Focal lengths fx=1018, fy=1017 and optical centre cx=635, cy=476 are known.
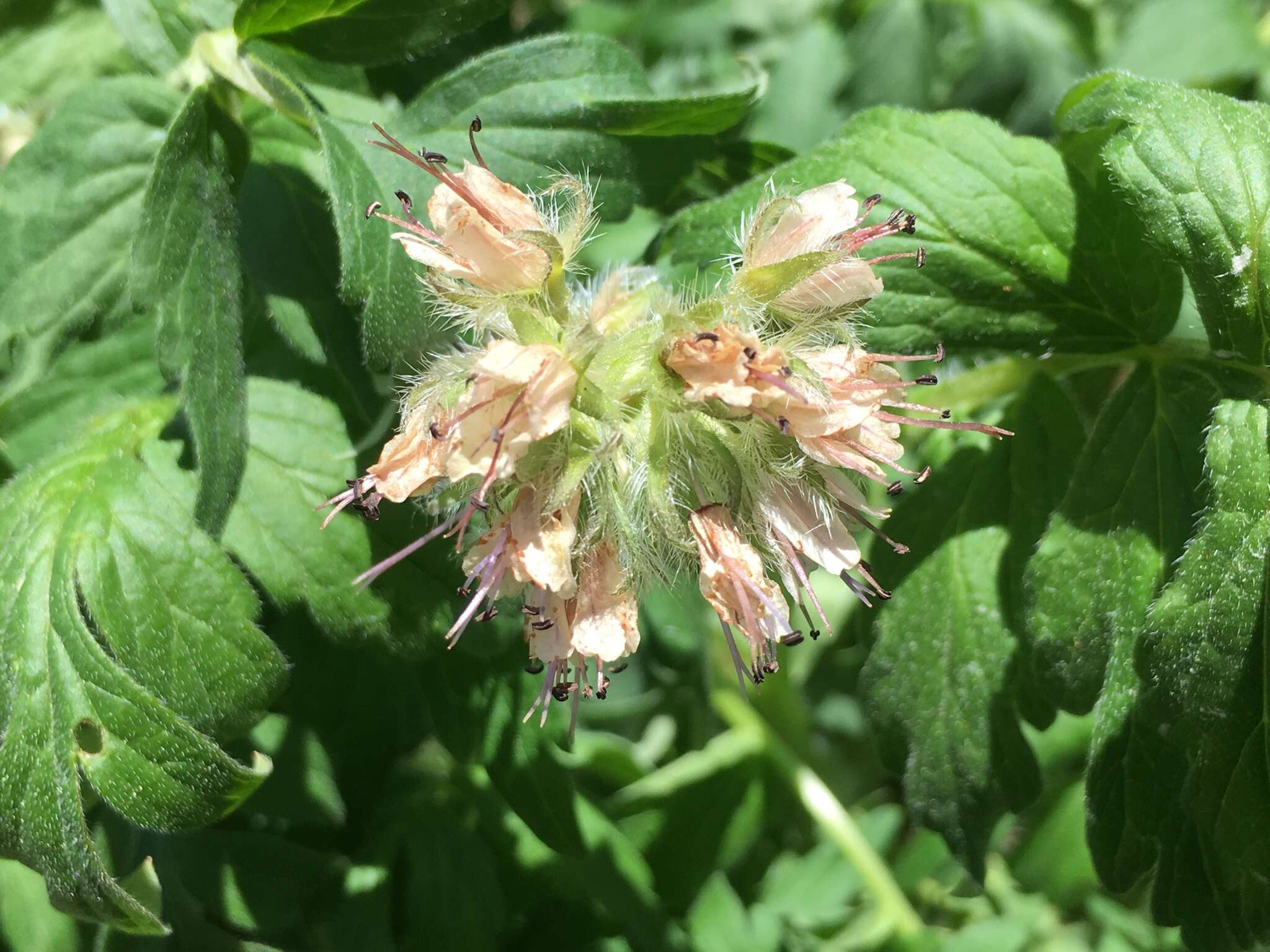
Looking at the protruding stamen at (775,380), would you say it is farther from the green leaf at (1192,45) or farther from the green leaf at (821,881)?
the green leaf at (1192,45)

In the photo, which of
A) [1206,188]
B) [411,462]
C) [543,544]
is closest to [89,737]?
[411,462]

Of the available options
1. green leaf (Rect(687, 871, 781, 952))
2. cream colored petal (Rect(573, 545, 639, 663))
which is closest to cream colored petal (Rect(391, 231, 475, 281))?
cream colored petal (Rect(573, 545, 639, 663))

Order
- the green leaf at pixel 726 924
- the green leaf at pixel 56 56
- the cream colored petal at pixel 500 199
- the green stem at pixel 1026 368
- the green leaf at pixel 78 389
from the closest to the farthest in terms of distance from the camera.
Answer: the cream colored petal at pixel 500 199
the green stem at pixel 1026 368
the green leaf at pixel 78 389
the green leaf at pixel 726 924
the green leaf at pixel 56 56

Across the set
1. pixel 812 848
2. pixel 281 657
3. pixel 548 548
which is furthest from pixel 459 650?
pixel 812 848

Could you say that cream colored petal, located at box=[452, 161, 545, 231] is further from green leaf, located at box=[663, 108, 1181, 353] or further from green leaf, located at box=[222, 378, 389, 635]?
green leaf, located at box=[222, 378, 389, 635]

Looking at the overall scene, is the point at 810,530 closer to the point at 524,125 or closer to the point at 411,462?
the point at 411,462

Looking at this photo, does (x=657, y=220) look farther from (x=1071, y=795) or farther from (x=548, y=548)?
(x=1071, y=795)

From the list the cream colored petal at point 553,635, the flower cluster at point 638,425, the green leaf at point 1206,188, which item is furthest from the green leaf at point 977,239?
the cream colored petal at point 553,635
